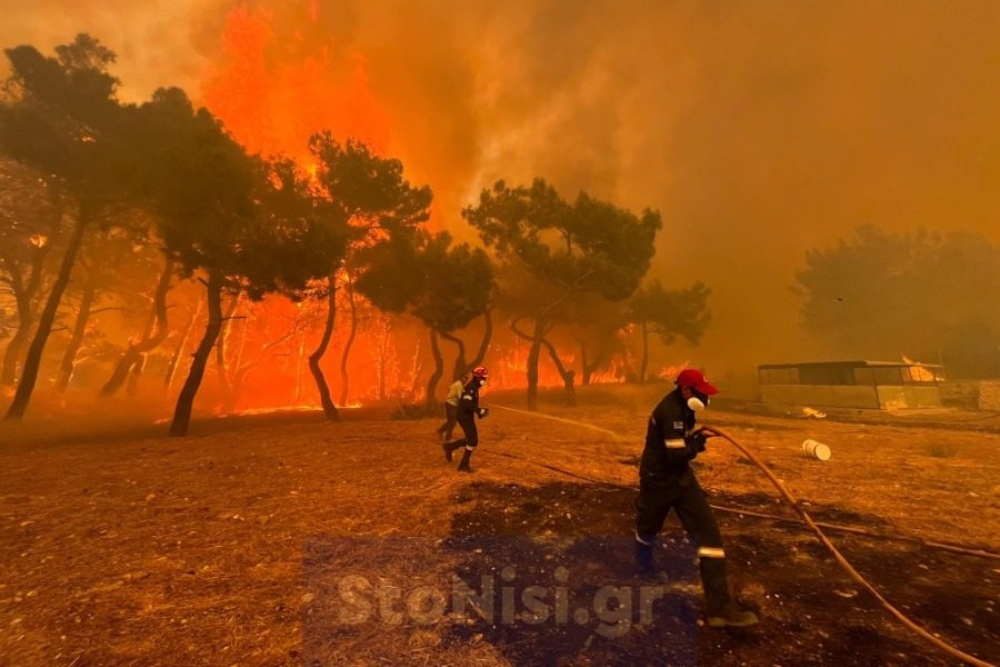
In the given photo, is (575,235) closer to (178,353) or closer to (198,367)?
(198,367)

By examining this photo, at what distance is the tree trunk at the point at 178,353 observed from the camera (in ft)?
105

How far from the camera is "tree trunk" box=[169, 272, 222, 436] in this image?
55.3 ft

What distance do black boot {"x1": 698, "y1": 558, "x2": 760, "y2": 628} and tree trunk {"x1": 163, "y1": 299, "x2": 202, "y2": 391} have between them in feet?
123

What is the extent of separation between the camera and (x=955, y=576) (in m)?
5.76

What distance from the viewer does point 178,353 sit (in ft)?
113

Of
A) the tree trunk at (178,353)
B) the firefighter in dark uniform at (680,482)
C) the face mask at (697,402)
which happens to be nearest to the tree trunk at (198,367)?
the firefighter in dark uniform at (680,482)

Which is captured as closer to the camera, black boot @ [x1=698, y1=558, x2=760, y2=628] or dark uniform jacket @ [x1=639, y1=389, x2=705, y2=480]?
black boot @ [x1=698, y1=558, x2=760, y2=628]

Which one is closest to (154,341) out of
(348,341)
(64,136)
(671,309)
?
(348,341)

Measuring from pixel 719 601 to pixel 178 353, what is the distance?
134 ft

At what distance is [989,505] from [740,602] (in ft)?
25.8

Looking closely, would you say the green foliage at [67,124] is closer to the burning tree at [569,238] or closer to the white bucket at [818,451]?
the burning tree at [569,238]

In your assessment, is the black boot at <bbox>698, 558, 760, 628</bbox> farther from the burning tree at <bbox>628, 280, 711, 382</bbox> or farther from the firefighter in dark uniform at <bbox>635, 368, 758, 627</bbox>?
the burning tree at <bbox>628, 280, 711, 382</bbox>

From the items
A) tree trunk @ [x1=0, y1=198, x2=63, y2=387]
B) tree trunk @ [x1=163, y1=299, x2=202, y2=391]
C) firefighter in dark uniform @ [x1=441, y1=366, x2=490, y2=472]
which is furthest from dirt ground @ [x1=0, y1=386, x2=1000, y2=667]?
tree trunk @ [x1=163, y1=299, x2=202, y2=391]

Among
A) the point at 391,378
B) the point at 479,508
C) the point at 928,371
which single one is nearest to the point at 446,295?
the point at 479,508
